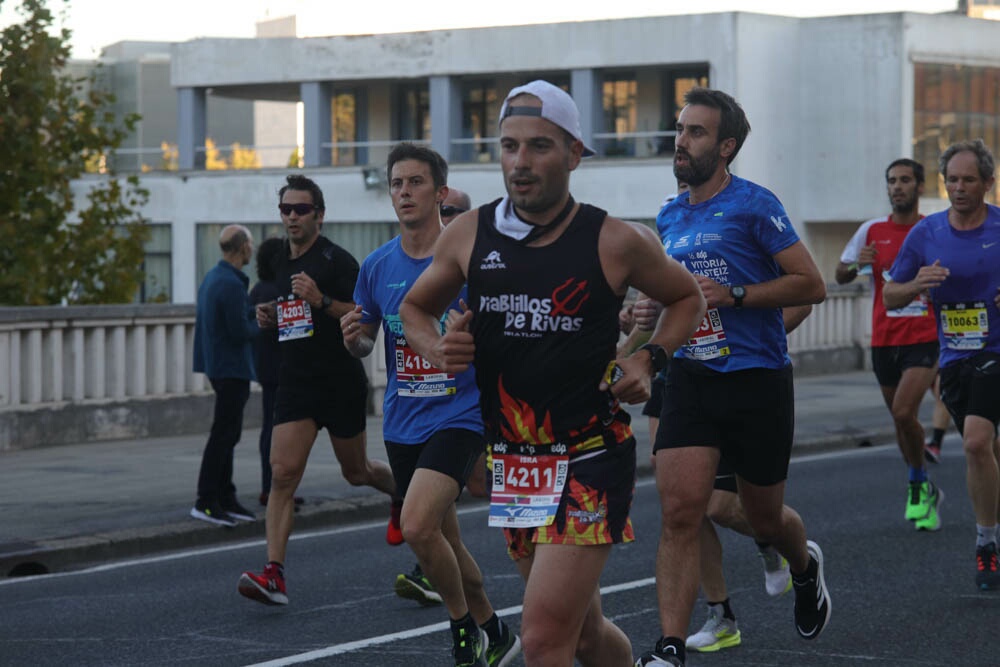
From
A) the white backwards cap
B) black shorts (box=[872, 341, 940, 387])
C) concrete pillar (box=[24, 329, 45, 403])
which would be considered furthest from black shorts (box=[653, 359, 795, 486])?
concrete pillar (box=[24, 329, 45, 403])

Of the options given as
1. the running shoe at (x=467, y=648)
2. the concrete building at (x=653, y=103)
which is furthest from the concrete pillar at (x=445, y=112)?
the running shoe at (x=467, y=648)

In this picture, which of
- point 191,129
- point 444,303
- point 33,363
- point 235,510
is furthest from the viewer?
point 191,129

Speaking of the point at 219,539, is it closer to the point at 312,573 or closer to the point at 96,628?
the point at 312,573

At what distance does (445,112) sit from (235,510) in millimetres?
39063

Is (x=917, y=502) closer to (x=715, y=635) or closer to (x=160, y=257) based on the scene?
(x=715, y=635)

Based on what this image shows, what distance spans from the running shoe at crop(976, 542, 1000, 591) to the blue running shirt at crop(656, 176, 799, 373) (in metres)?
2.34

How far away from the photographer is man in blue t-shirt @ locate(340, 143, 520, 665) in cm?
665

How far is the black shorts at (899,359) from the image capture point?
1114cm

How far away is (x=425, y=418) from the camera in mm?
7109

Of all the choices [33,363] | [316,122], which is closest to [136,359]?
[33,363]

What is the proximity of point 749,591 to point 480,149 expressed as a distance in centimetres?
4232

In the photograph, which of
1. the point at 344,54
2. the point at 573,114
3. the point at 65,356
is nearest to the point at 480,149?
the point at 344,54

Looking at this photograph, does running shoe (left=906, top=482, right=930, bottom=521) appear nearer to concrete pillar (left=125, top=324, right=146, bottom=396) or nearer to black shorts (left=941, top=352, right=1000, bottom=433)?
black shorts (left=941, top=352, right=1000, bottom=433)

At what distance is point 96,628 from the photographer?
8055mm
